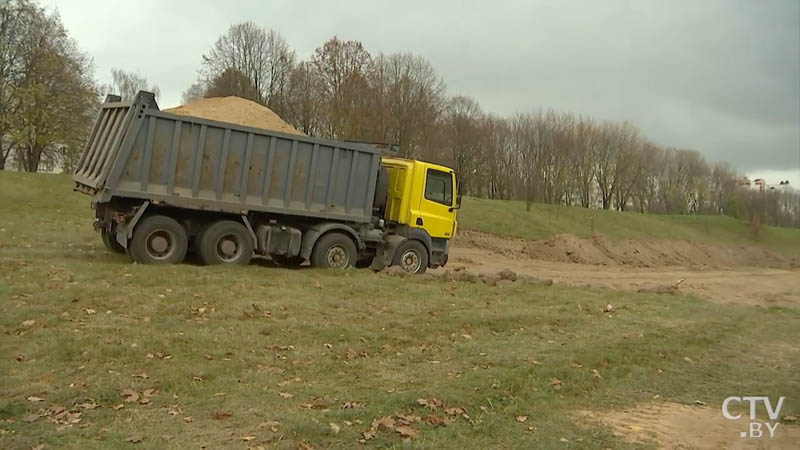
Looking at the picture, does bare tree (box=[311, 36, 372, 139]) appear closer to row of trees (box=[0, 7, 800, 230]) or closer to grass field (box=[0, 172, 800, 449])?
row of trees (box=[0, 7, 800, 230])

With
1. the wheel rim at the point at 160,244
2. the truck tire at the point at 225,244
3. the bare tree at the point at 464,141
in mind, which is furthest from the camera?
the bare tree at the point at 464,141

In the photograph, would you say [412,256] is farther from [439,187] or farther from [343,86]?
[343,86]

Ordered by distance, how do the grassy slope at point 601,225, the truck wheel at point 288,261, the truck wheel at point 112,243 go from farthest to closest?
the grassy slope at point 601,225, the truck wheel at point 288,261, the truck wheel at point 112,243

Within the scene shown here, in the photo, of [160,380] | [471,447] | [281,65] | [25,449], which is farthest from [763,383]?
[281,65]

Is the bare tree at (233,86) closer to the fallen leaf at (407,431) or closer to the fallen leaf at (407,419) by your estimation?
the fallen leaf at (407,419)

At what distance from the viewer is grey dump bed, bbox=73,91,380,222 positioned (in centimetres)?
1287

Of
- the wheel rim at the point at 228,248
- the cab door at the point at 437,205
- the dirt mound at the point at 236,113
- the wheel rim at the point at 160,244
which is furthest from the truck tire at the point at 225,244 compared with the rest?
the dirt mound at the point at 236,113

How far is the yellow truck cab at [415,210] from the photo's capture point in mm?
15805

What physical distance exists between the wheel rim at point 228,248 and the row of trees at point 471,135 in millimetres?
26359

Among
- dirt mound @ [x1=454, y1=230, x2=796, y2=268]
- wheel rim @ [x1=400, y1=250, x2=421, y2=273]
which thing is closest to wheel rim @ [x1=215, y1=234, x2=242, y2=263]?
wheel rim @ [x1=400, y1=250, x2=421, y2=273]

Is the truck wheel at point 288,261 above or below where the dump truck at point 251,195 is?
below

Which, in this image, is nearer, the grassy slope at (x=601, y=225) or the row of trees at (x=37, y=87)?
the grassy slope at (x=601, y=225)

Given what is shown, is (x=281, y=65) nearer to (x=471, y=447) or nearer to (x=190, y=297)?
(x=190, y=297)

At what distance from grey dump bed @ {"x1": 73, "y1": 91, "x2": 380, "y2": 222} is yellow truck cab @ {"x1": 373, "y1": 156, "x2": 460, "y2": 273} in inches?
32.8
